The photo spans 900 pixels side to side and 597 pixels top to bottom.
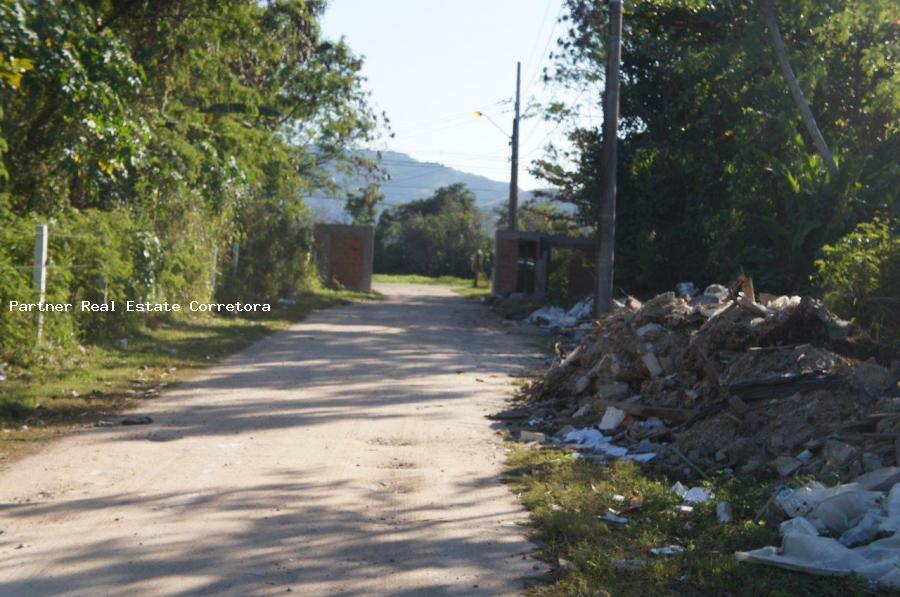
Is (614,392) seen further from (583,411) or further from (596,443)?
(596,443)

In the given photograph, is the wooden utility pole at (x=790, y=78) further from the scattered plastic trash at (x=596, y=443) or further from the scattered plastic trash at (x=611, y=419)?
the scattered plastic trash at (x=596, y=443)

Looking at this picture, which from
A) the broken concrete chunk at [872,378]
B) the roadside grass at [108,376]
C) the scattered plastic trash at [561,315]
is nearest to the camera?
the broken concrete chunk at [872,378]

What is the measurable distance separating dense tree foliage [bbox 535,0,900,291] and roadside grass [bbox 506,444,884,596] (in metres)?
14.4

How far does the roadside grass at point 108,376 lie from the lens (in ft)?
34.5

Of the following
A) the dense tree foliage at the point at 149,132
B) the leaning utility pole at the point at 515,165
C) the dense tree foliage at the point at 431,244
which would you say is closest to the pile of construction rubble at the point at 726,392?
the dense tree foliage at the point at 149,132

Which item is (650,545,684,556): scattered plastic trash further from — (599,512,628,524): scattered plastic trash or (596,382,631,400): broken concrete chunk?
(596,382,631,400): broken concrete chunk

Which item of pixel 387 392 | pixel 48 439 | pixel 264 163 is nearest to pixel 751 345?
pixel 387 392

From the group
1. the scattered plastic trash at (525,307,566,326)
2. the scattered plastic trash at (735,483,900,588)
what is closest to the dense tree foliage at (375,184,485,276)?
the scattered plastic trash at (525,307,566,326)

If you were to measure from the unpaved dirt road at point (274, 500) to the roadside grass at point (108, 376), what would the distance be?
47 cm

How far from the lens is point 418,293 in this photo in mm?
45250

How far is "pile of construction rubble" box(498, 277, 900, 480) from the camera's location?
28.9 feet

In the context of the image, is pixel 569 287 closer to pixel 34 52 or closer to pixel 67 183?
pixel 67 183

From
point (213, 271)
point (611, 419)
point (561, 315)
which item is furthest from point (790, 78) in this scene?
point (213, 271)

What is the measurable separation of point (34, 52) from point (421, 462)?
23.5 feet
